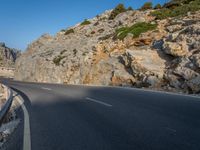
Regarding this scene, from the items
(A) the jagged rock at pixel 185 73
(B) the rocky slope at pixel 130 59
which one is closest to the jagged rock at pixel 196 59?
(B) the rocky slope at pixel 130 59

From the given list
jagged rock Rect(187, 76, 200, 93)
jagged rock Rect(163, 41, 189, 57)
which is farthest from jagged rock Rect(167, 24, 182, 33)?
jagged rock Rect(187, 76, 200, 93)

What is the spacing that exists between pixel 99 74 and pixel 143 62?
6.54m

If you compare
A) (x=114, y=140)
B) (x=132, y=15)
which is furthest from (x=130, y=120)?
(x=132, y=15)

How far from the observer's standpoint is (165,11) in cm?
4053

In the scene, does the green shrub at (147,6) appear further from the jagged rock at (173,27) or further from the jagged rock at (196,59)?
the jagged rock at (196,59)

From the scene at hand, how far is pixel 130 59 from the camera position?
1000 inches

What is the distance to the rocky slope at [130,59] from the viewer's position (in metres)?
19.9

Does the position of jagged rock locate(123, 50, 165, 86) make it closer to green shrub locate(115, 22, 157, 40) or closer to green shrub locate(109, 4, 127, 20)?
Result: green shrub locate(115, 22, 157, 40)

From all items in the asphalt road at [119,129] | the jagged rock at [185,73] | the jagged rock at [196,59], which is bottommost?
the asphalt road at [119,129]

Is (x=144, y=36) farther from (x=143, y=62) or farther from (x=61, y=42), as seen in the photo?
(x=61, y=42)

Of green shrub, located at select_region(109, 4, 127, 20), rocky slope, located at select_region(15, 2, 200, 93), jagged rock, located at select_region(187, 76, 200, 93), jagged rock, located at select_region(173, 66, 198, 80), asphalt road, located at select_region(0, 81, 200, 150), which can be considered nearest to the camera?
asphalt road, located at select_region(0, 81, 200, 150)

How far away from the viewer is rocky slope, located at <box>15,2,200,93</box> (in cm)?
1988

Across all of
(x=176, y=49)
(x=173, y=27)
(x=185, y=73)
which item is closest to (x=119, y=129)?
(x=185, y=73)

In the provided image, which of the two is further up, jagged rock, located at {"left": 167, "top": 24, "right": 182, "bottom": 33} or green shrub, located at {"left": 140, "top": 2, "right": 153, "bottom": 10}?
green shrub, located at {"left": 140, "top": 2, "right": 153, "bottom": 10}
